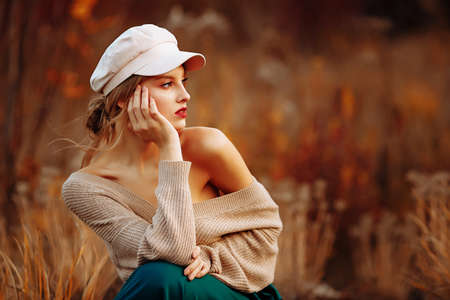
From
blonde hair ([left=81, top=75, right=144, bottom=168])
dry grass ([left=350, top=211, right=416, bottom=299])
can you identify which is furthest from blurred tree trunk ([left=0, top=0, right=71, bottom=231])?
dry grass ([left=350, top=211, right=416, bottom=299])

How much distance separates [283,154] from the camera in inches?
201

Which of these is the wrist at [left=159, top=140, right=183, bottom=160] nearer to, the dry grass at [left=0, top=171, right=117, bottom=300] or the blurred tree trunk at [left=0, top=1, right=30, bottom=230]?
the dry grass at [left=0, top=171, right=117, bottom=300]

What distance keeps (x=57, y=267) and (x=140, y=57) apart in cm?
111

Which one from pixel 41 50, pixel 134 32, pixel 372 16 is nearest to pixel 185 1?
pixel 41 50

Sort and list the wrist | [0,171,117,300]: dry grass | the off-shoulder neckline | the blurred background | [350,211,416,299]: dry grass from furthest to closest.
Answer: the blurred background < [350,211,416,299]: dry grass < [0,171,117,300]: dry grass < the off-shoulder neckline < the wrist

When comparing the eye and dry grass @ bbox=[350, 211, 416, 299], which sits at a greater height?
the eye

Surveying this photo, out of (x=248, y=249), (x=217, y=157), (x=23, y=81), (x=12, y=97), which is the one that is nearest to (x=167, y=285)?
(x=248, y=249)

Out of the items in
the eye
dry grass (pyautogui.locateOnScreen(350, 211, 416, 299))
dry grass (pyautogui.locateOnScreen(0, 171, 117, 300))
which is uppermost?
the eye

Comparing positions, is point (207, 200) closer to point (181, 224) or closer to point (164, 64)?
point (181, 224)

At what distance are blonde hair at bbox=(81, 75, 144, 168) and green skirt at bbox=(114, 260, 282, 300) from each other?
49 centimetres

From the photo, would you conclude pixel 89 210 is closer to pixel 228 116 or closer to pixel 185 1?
pixel 228 116

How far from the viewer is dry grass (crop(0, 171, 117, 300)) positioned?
73.0 inches

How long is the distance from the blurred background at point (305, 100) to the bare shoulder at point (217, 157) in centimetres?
177

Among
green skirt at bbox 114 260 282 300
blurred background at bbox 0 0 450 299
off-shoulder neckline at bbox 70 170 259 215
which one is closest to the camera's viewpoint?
green skirt at bbox 114 260 282 300
